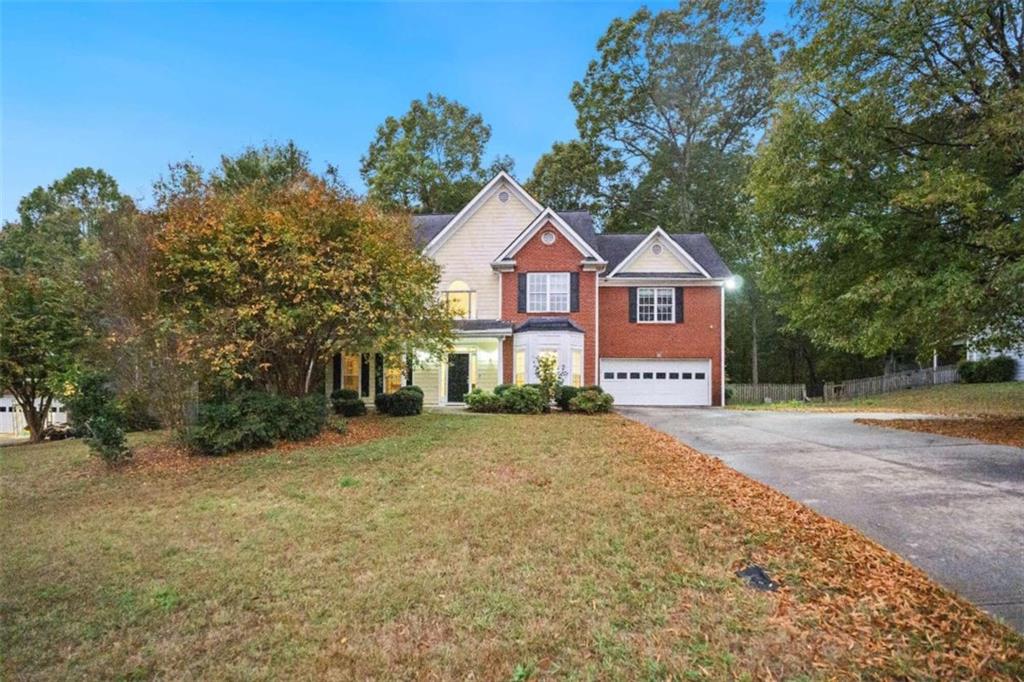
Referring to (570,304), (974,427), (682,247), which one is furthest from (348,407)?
(682,247)

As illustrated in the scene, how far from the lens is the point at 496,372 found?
20359 mm

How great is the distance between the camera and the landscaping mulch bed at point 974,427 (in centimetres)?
1009

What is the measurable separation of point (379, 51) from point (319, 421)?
30.5 feet

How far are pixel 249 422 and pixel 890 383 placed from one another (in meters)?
28.8

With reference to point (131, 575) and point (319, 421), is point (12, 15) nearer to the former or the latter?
point (131, 575)

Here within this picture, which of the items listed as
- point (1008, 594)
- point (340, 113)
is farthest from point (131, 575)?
point (340, 113)

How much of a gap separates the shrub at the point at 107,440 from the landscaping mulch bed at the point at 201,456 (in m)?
0.26

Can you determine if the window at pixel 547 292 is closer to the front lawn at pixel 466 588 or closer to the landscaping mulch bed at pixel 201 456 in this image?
the landscaping mulch bed at pixel 201 456

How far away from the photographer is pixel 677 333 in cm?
2170

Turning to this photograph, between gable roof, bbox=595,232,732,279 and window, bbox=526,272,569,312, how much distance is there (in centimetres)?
284

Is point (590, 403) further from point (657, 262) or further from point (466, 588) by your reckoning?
point (466, 588)

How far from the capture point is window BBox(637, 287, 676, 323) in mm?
21781

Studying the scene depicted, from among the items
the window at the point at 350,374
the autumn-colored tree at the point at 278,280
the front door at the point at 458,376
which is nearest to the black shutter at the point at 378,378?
the window at the point at 350,374

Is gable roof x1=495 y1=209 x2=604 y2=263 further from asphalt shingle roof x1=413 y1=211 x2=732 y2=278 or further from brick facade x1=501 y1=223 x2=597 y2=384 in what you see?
asphalt shingle roof x1=413 y1=211 x2=732 y2=278
